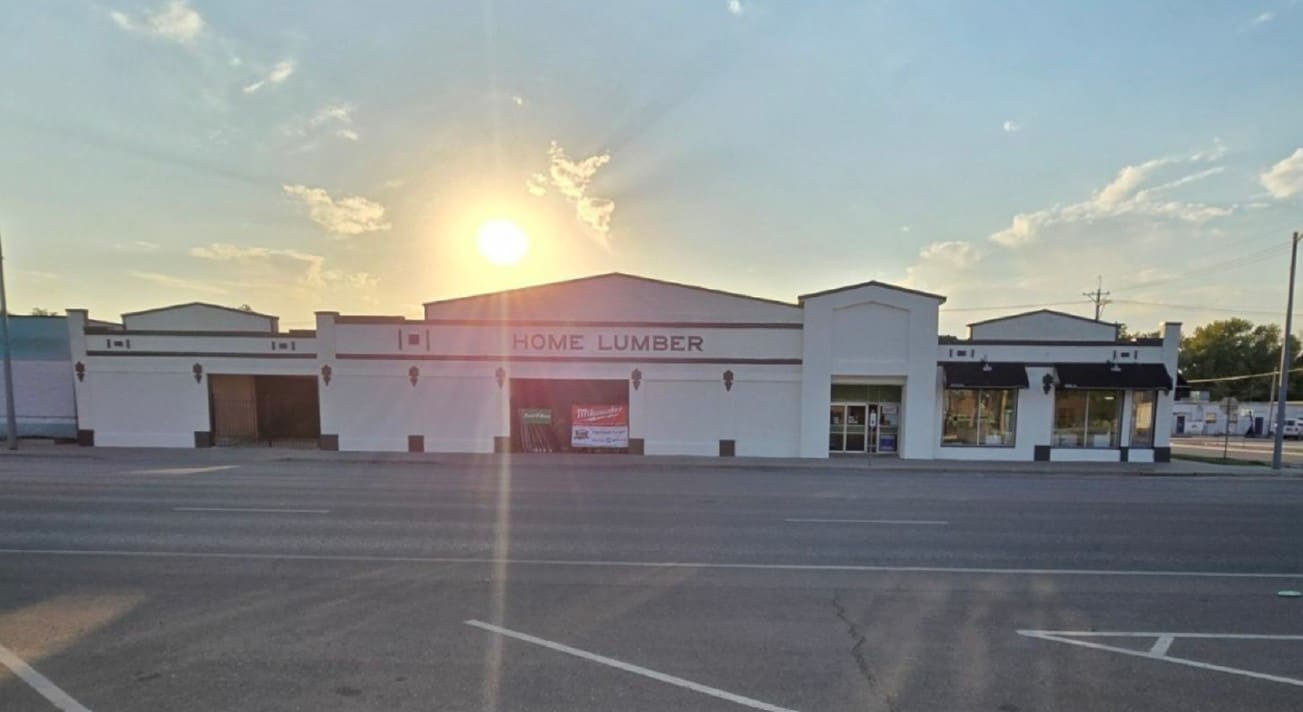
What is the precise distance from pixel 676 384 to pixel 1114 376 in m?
16.1

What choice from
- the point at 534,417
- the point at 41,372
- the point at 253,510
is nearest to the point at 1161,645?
the point at 253,510

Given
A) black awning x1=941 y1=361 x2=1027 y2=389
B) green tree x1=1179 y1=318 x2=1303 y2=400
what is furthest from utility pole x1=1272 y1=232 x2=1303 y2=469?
green tree x1=1179 y1=318 x2=1303 y2=400

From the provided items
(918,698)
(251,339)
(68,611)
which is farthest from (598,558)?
(251,339)

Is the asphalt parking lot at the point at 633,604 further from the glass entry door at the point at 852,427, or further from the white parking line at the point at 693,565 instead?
the glass entry door at the point at 852,427

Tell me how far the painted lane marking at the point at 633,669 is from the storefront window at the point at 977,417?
64.3 feet

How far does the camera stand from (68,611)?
516 centimetres

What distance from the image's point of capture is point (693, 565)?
6848 mm

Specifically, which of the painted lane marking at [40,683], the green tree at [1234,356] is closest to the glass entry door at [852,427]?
the painted lane marking at [40,683]

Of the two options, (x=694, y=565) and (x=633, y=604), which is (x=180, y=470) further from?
(x=633, y=604)

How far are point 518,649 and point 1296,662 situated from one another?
6.49m

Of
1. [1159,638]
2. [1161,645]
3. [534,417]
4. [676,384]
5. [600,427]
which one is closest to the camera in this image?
[1161,645]

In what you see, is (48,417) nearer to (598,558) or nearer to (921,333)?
(598,558)

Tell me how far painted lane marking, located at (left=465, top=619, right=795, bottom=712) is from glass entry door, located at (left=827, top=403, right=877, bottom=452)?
17613mm

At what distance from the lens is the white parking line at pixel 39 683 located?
362 cm
